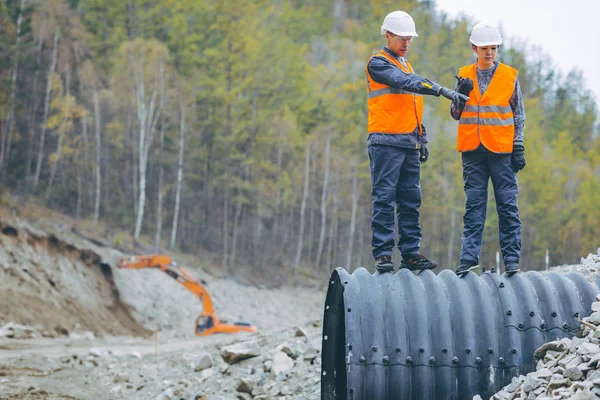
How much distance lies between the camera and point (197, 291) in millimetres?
24812

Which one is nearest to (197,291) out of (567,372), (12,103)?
(12,103)

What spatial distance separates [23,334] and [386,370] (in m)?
15.6

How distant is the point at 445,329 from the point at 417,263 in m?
1.02

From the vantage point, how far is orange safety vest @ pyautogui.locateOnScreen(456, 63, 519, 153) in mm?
7293

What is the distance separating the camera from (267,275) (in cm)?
3928

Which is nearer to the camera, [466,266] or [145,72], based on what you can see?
[466,266]

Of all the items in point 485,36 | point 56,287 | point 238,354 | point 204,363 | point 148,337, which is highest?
point 485,36

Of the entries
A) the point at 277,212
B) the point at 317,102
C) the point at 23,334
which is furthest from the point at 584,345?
the point at 317,102

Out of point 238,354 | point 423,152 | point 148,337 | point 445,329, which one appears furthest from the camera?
point 148,337

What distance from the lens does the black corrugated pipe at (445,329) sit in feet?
20.4

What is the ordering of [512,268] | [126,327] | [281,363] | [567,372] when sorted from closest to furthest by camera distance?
1. [567,372]
2. [512,268]
3. [281,363]
4. [126,327]

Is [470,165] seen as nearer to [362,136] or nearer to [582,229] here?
[362,136]

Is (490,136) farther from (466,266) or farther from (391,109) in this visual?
(466,266)

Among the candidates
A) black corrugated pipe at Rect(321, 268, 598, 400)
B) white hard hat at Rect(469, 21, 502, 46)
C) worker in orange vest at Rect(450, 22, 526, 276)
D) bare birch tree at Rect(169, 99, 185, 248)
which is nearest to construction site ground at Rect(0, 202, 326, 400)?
bare birch tree at Rect(169, 99, 185, 248)
